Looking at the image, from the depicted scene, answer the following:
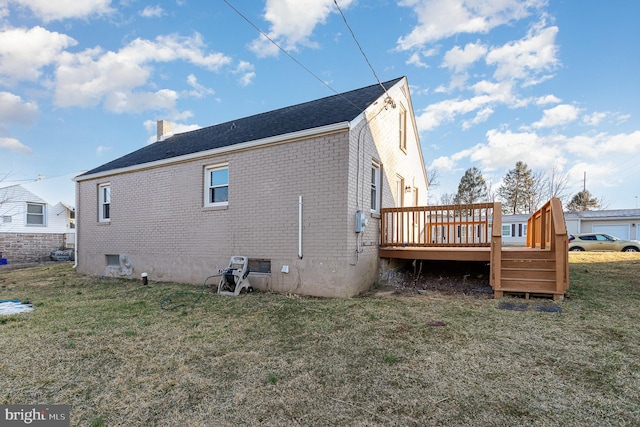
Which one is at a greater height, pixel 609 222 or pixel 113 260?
pixel 609 222

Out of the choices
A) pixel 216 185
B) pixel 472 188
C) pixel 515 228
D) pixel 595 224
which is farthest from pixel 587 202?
pixel 216 185

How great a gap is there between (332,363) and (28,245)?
74.4 feet

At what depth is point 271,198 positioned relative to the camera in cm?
717

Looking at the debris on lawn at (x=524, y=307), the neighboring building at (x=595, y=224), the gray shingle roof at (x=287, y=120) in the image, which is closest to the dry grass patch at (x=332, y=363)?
the debris on lawn at (x=524, y=307)

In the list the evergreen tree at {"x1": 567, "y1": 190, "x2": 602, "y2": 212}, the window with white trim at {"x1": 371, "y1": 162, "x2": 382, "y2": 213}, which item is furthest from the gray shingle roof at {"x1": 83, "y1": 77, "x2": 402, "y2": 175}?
the evergreen tree at {"x1": 567, "y1": 190, "x2": 602, "y2": 212}

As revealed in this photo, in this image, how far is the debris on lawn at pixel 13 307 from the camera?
18.1 feet

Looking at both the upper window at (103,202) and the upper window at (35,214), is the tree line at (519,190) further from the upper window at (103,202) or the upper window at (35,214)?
the upper window at (35,214)

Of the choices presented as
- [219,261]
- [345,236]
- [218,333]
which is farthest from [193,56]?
[218,333]

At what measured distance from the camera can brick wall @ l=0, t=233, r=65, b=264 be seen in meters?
17.0

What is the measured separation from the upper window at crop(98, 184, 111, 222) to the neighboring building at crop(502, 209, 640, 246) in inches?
973

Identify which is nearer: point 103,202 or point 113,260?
point 113,260

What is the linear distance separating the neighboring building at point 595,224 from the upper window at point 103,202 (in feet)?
81.1

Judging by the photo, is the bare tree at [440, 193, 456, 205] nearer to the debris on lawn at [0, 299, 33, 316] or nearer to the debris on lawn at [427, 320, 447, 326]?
the debris on lawn at [427, 320, 447, 326]

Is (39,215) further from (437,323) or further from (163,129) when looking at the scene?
(437,323)
